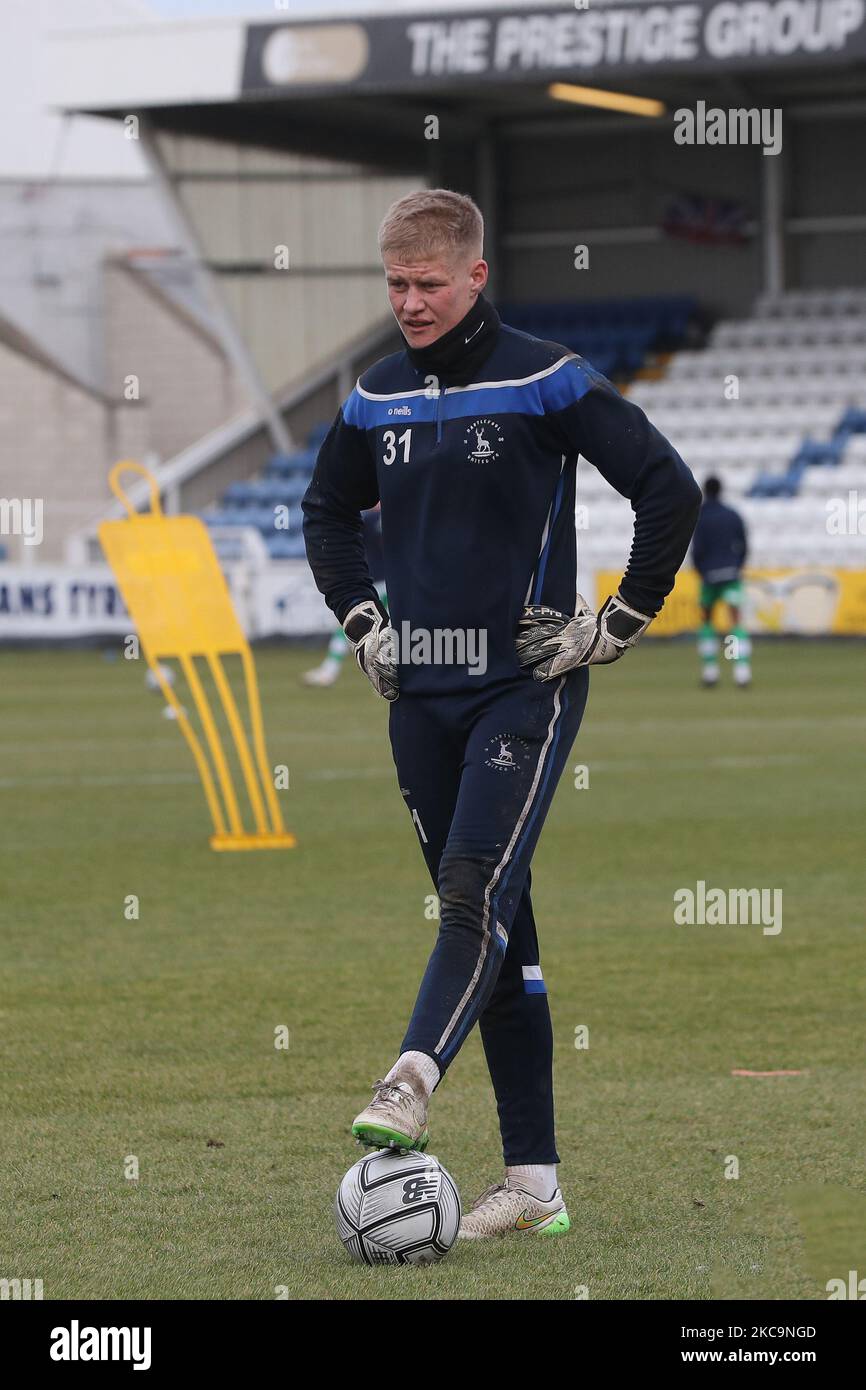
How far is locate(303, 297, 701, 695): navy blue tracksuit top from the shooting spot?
16.1ft

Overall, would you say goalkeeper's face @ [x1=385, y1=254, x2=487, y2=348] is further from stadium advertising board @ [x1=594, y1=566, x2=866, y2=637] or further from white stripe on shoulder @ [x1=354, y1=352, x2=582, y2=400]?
stadium advertising board @ [x1=594, y1=566, x2=866, y2=637]

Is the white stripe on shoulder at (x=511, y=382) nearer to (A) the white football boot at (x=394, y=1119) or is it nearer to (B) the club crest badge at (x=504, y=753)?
(B) the club crest badge at (x=504, y=753)

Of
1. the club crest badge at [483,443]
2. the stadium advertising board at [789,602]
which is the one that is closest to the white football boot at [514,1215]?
the club crest badge at [483,443]

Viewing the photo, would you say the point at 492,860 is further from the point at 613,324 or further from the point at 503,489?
the point at 613,324

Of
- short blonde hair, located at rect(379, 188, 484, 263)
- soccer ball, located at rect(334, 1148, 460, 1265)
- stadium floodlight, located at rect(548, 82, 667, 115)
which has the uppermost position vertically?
stadium floodlight, located at rect(548, 82, 667, 115)

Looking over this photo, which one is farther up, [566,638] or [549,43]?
[549,43]

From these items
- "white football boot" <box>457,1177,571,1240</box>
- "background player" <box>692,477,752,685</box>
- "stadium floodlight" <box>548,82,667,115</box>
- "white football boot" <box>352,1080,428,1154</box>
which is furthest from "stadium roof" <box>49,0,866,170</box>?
"white football boot" <box>352,1080,428,1154</box>

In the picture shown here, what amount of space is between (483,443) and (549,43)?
3101 cm

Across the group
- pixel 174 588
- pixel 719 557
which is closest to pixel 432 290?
pixel 174 588

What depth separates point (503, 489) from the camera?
489 cm

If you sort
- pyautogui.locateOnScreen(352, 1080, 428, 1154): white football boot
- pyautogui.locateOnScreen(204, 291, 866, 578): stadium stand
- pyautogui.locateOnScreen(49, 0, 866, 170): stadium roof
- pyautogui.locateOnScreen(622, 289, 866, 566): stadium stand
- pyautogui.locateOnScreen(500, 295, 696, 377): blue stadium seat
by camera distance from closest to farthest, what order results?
pyautogui.locateOnScreen(352, 1080, 428, 1154): white football boot < pyautogui.locateOnScreen(49, 0, 866, 170): stadium roof < pyautogui.locateOnScreen(622, 289, 866, 566): stadium stand < pyautogui.locateOnScreen(204, 291, 866, 578): stadium stand < pyautogui.locateOnScreen(500, 295, 696, 377): blue stadium seat

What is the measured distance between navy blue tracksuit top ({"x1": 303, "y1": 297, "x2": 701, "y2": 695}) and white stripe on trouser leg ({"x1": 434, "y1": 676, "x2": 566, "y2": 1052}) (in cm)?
14

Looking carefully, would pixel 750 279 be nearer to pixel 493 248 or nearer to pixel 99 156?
pixel 493 248

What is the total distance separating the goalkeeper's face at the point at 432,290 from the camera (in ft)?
15.7
